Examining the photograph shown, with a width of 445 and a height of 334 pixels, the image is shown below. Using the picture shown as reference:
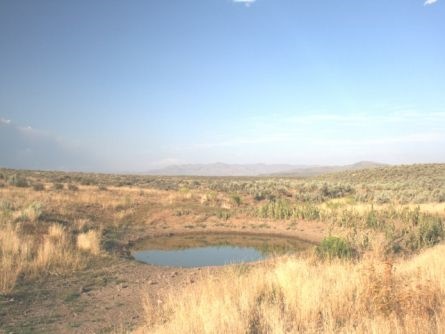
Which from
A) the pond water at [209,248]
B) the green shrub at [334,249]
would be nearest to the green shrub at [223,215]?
the pond water at [209,248]

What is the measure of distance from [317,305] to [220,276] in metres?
3.11

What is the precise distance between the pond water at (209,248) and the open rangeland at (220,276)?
0.69 m

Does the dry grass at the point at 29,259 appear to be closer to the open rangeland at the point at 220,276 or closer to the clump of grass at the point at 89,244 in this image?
the open rangeland at the point at 220,276

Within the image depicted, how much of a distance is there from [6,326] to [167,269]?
19.3ft

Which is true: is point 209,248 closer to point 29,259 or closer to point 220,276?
point 29,259

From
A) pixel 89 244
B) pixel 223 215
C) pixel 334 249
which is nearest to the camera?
pixel 334 249

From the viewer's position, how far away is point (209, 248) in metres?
18.2

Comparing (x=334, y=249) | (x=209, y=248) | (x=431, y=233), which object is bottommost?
(x=209, y=248)

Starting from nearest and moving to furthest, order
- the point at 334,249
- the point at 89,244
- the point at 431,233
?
1. the point at 334,249
2. the point at 89,244
3. the point at 431,233

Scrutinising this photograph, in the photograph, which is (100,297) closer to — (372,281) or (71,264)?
(71,264)

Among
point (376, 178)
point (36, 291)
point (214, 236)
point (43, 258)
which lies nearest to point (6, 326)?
point (36, 291)

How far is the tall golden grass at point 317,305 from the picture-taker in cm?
529

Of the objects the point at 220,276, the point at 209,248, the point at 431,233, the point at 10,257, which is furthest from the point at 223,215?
the point at 220,276

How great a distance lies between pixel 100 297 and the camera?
9.56 m
